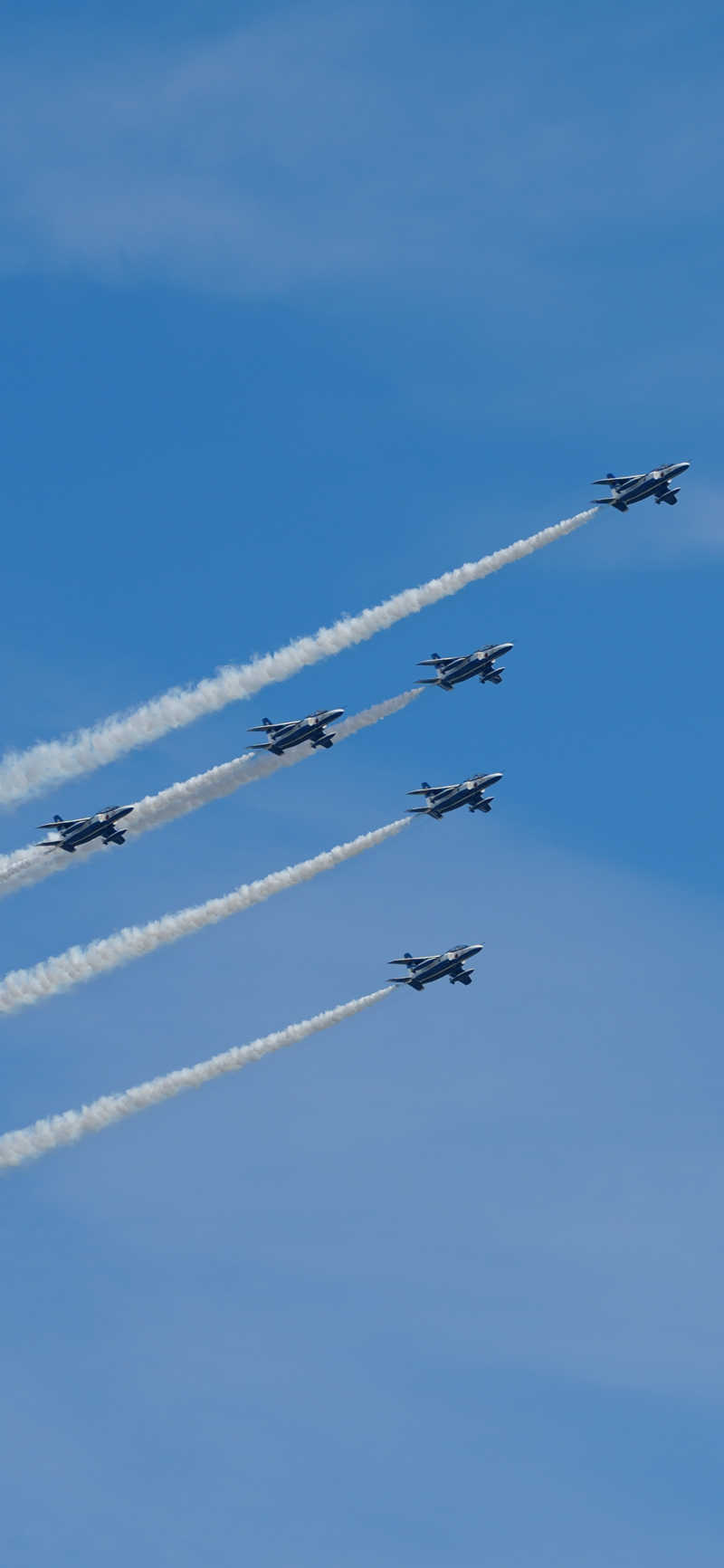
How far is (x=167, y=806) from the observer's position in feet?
441

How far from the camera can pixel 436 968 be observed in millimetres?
142250

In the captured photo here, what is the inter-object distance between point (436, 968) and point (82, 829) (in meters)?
27.5

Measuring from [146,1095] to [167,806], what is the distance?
18.8m

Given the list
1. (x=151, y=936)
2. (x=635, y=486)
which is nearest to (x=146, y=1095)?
(x=151, y=936)

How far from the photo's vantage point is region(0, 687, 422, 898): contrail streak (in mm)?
131375

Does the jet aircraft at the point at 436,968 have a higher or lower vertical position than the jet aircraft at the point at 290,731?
lower

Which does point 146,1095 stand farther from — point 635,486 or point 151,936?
point 635,486

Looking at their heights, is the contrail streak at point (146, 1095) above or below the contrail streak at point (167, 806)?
below

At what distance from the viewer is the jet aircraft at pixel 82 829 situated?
131 m

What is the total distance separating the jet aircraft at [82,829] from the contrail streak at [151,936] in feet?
21.0

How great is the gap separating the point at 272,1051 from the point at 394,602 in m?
32.4

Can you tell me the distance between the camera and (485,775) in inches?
5704

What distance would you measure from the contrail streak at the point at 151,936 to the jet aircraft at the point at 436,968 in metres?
9.17

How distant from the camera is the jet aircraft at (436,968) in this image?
142 meters
